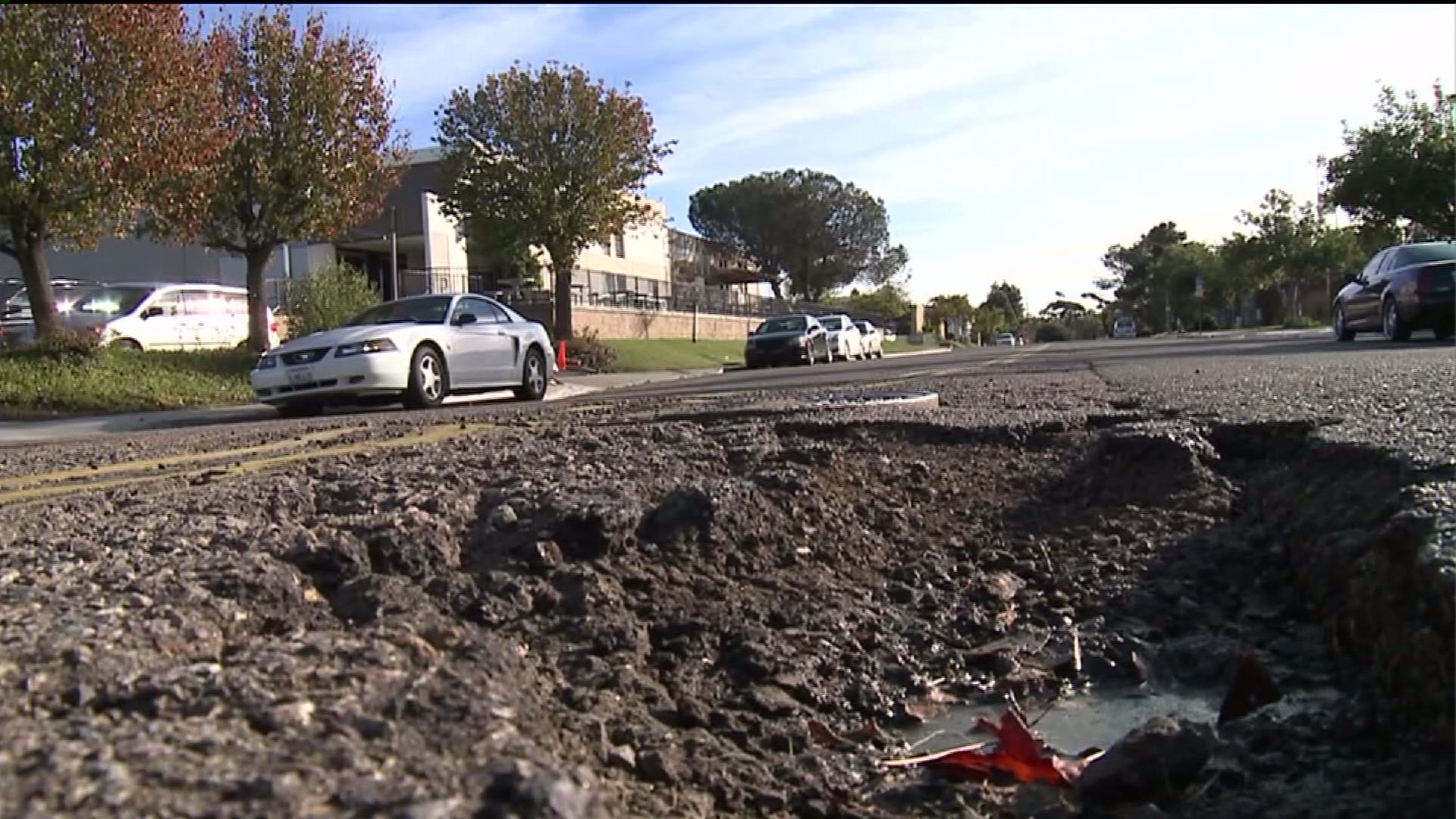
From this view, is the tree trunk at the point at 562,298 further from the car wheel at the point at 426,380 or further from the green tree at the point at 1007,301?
the green tree at the point at 1007,301

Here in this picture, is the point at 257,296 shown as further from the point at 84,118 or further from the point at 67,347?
the point at 84,118

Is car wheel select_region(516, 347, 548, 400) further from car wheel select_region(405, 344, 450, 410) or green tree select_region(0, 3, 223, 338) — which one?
green tree select_region(0, 3, 223, 338)

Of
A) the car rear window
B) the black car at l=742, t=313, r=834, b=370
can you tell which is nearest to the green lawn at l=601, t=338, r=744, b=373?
the black car at l=742, t=313, r=834, b=370

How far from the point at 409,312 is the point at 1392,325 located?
12.6m

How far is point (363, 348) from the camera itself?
11938mm

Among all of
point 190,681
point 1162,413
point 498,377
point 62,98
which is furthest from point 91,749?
point 62,98

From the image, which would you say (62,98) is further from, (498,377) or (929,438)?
(929,438)

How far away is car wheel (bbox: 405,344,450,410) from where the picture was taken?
12.3 m

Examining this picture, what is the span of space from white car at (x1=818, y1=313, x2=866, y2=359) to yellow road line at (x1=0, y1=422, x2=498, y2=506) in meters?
24.3

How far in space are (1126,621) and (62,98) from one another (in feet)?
50.0

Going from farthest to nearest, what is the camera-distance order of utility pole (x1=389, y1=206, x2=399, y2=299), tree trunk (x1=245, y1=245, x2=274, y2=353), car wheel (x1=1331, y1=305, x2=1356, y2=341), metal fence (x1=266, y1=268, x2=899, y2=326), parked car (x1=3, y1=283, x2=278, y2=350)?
metal fence (x1=266, y1=268, x2=899, y2=326) < utility pole (x1=389, y1=206, x2=399, y2=299) < parked car (x1=3, y1=283, x2=278, y2=350) < tree trunk (x1=245, y1=245, x2=274, y2=353) < car wheel (x1=1331, y1=305, x2=1356, y2=341)

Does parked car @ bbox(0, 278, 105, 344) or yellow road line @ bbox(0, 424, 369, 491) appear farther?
parked car @ bbox(0, 278, 105, 344)

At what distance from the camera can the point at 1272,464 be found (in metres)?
4.93

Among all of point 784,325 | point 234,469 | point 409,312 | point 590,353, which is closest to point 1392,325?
point 409,312
